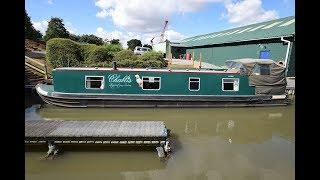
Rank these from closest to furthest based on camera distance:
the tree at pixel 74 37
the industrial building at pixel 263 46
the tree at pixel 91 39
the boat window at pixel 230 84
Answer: the boat window at pixel 230 84 < the industrial building at pixel 263 46 < the tree at pixel 91 39 < the tree at pixel 74 37

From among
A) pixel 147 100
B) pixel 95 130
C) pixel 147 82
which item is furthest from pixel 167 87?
pixel 95 130

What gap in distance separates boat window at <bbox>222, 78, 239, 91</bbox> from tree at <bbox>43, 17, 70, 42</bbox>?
30.3m

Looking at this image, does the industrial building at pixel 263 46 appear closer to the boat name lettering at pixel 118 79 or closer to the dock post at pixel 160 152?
the boat name lettering at pixel 118 79

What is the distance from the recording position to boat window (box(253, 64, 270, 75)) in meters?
14.3

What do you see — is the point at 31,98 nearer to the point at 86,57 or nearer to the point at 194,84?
the point at 194,84

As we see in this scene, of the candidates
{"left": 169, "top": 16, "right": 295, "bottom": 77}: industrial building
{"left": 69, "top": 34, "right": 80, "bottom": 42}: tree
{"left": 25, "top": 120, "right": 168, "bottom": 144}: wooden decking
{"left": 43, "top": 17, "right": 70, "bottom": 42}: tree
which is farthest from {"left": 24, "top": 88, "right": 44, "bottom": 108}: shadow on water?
{"left": 69, "top": 34, "right": 80, "bottom": 42}: tree

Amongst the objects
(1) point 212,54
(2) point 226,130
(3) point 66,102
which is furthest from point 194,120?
(1) point 212,54

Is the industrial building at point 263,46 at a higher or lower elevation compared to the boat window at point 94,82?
higher

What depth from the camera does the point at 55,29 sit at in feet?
132

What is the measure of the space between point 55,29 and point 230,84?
31446 mm

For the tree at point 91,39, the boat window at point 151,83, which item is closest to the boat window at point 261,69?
the boat window at point 151,83

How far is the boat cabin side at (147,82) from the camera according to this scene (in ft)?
44.6
